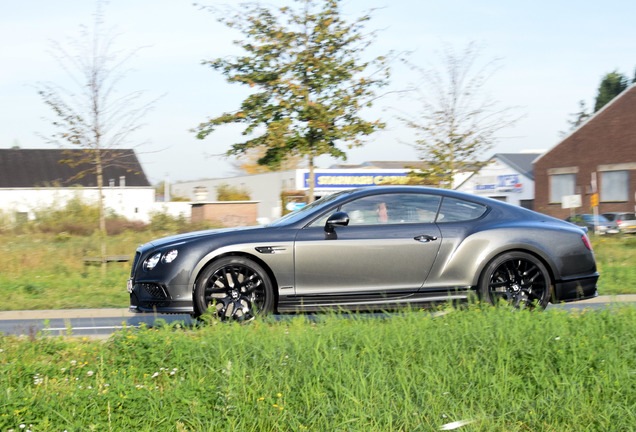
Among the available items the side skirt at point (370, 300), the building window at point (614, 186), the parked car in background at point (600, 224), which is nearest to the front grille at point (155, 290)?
the side skirt at point (370, 300)

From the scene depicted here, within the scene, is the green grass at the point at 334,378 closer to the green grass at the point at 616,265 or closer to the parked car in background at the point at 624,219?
the green grass at the point at 616,265

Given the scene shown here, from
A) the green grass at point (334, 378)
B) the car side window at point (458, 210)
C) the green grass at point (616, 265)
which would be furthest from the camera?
the green grass at point (616, 265)

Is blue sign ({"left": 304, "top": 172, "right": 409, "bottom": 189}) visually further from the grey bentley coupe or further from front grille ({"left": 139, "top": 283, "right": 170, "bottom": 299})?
front grille ({"left": 139, "top": 283, "right": 170, "bottom": 299})

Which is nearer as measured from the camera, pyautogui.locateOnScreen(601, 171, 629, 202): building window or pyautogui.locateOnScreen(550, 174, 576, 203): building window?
pyautogui.locateOnScreen(601, 171, 629, 202): building window

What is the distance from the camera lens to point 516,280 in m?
7.45

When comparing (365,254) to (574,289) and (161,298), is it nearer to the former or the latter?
(161,298)

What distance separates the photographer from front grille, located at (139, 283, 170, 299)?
23.0ft

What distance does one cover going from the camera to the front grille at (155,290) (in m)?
7.02

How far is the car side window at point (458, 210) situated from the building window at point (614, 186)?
3879 cm

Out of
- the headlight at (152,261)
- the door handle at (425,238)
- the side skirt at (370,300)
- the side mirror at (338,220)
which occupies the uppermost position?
the side mirror at (338,220)

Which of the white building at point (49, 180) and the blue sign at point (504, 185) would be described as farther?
the white building at point (49, 180)

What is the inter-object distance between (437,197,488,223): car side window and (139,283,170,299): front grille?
9.26 feet

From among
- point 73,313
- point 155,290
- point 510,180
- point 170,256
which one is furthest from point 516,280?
point 510,180

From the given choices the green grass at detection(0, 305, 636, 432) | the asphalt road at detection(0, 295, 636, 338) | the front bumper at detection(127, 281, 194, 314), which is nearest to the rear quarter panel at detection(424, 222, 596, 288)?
the asphalt road at detection(0, 295, 636, 338)
